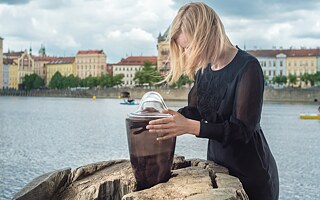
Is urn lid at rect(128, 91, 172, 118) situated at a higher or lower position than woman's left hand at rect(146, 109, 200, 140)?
higher

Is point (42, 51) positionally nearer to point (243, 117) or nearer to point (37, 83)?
point (37, 83)

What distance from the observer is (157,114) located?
5.15ft

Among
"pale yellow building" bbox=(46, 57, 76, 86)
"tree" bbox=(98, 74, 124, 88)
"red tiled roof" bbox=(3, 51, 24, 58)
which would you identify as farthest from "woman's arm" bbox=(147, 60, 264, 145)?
"red tiled roof" bbox=(3, 51, 24, 58)

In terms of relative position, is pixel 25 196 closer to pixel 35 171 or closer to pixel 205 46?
pixel 205 46

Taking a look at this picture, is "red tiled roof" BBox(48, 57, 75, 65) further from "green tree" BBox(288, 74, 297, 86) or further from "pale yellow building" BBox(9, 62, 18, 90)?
"green tree" BBox(288, 74, 297, 86)

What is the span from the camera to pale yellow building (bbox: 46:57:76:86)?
101 m

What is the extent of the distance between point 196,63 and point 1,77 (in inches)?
3928

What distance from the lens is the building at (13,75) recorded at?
328 ft

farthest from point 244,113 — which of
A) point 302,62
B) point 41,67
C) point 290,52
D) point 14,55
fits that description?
point 14,55

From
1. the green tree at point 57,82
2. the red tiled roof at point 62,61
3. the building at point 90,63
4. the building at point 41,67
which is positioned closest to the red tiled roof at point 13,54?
the building at point 41,67

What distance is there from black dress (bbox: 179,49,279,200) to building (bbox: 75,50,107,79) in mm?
97941

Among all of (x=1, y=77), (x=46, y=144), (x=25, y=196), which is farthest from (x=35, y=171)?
(x=1, y=77)

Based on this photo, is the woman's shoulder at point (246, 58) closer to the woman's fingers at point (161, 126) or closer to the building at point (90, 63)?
the woman's fingers at point (161, 126)

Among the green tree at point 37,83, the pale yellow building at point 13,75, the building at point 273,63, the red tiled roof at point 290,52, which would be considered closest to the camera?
the red tiled roof at point 290,52
